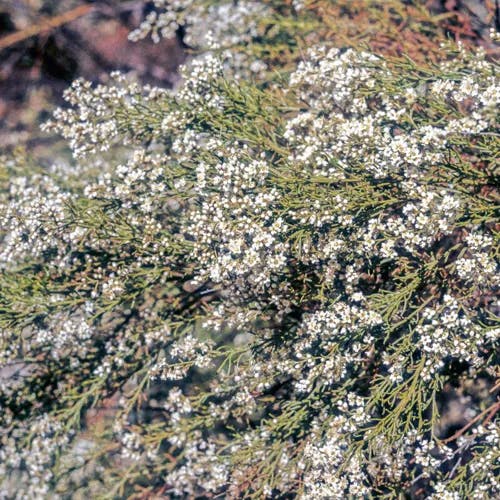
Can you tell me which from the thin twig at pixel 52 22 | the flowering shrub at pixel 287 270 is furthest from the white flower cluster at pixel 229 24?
the thin twig at pixel 52 22

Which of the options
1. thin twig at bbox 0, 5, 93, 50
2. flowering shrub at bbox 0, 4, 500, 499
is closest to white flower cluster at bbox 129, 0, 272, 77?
flowering shrub at bbox 0, 4, 500, 499

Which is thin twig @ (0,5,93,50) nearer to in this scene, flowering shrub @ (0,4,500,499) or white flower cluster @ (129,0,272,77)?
white flower cluster @ (129,0,272,77)

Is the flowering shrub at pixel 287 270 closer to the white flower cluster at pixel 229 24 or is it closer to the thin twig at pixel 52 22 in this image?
the white flower cluster at pixel 229 24

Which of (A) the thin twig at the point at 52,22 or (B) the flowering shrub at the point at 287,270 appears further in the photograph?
(A) the thin twig at the point at 52,22

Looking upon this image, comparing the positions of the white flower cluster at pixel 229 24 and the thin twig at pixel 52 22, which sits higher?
the white flower cluster at pixel 229 24

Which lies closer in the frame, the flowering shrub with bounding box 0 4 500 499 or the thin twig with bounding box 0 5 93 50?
the flowering shrub with bounding box 0 4 500 499

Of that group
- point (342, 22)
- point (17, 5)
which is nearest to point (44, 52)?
point (17, 5)

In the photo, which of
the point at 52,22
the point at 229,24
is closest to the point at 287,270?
the point at 229,24

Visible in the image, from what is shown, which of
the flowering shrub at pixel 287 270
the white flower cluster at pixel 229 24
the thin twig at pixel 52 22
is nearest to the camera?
the flowering shrub at pixel 287 270
